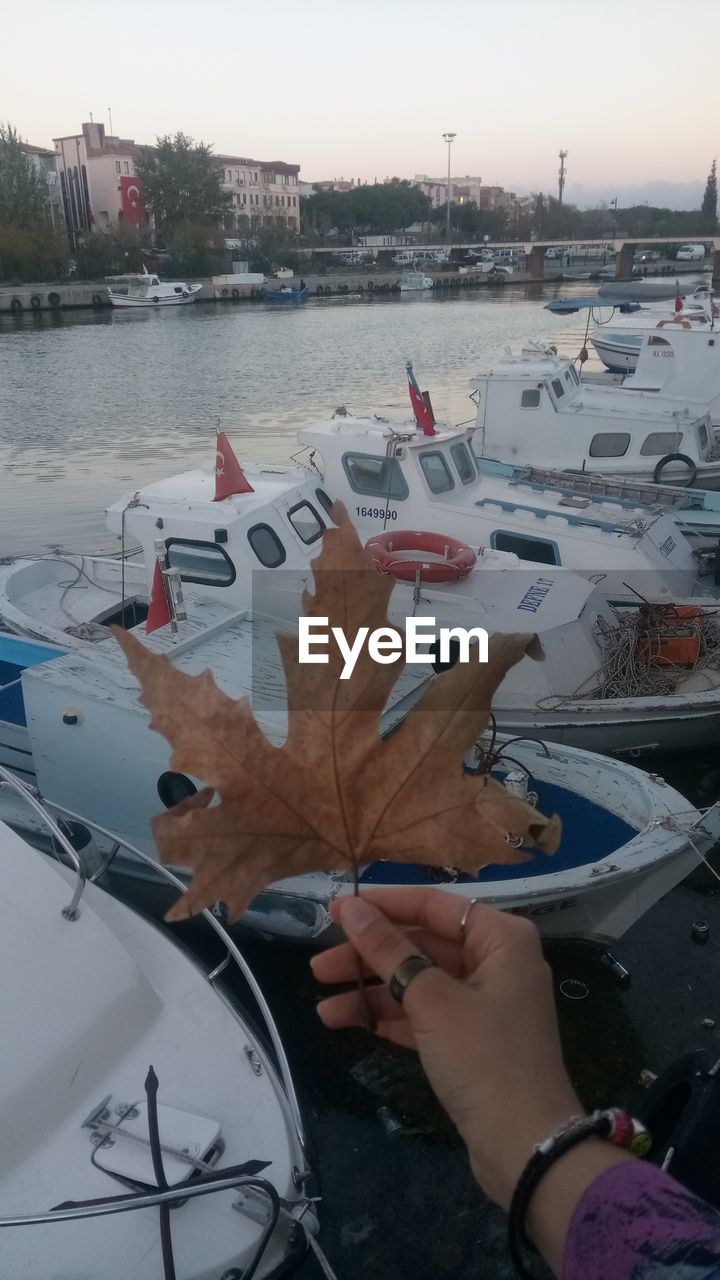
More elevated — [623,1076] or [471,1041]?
[471,1041]

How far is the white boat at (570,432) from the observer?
17.0 metres

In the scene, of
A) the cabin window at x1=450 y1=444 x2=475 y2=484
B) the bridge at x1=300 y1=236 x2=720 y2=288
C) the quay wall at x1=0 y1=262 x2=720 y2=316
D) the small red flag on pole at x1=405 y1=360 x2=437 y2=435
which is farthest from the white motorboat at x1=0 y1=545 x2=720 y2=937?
the bridge at x1=300 y1=236 x2=720 y2=288

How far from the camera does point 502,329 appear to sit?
53.7 meters

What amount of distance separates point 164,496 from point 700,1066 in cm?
771

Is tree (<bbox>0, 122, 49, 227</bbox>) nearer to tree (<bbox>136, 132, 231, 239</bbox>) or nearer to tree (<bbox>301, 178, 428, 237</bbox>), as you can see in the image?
tree (<bbox>136, 132, 231, 239</bbox>)

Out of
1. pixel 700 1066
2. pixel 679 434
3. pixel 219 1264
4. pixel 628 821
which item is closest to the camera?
pixel 700 1066

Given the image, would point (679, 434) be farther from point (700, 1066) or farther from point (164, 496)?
point (700, 1066)

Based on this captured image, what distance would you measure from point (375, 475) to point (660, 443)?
9.76 meters

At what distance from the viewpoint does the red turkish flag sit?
335ft

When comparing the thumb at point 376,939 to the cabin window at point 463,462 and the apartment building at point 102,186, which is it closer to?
the cabin window at point 463,462

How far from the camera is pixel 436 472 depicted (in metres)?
10.4

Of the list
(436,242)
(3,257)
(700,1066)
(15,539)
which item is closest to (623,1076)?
(700,1066)

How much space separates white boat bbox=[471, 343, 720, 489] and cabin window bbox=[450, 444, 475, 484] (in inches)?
246

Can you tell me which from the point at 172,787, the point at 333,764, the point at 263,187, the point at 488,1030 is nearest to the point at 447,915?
the point at 488,1030
